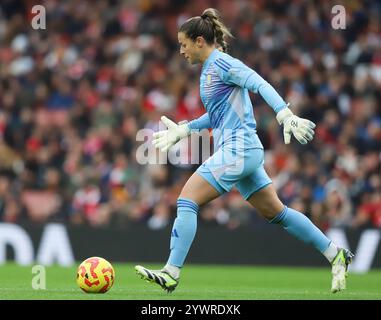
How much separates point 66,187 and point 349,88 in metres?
5.48

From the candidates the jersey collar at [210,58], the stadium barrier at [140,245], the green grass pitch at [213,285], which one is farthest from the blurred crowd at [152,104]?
the jersey collar at [210,58]

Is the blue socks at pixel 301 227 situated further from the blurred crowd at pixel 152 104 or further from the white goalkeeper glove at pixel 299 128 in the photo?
the blurred crowd at pixel 152 104

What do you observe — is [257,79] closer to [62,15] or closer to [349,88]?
[349,88]

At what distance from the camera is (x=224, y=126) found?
8.59m

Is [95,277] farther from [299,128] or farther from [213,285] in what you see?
[213,285]

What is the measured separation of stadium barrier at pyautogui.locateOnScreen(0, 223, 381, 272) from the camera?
15.7 m

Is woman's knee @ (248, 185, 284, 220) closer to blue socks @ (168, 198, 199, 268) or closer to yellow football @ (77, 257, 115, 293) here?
blue socks @ (168, 198, 199, 268)

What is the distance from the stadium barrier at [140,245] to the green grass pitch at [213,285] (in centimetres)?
28

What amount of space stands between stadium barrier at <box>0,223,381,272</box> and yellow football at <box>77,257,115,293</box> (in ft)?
23.4

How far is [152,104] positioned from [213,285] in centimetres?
791

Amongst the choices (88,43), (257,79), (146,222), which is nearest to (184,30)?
(257,79)

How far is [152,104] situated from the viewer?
60.2 ft

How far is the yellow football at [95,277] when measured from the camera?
845cm
